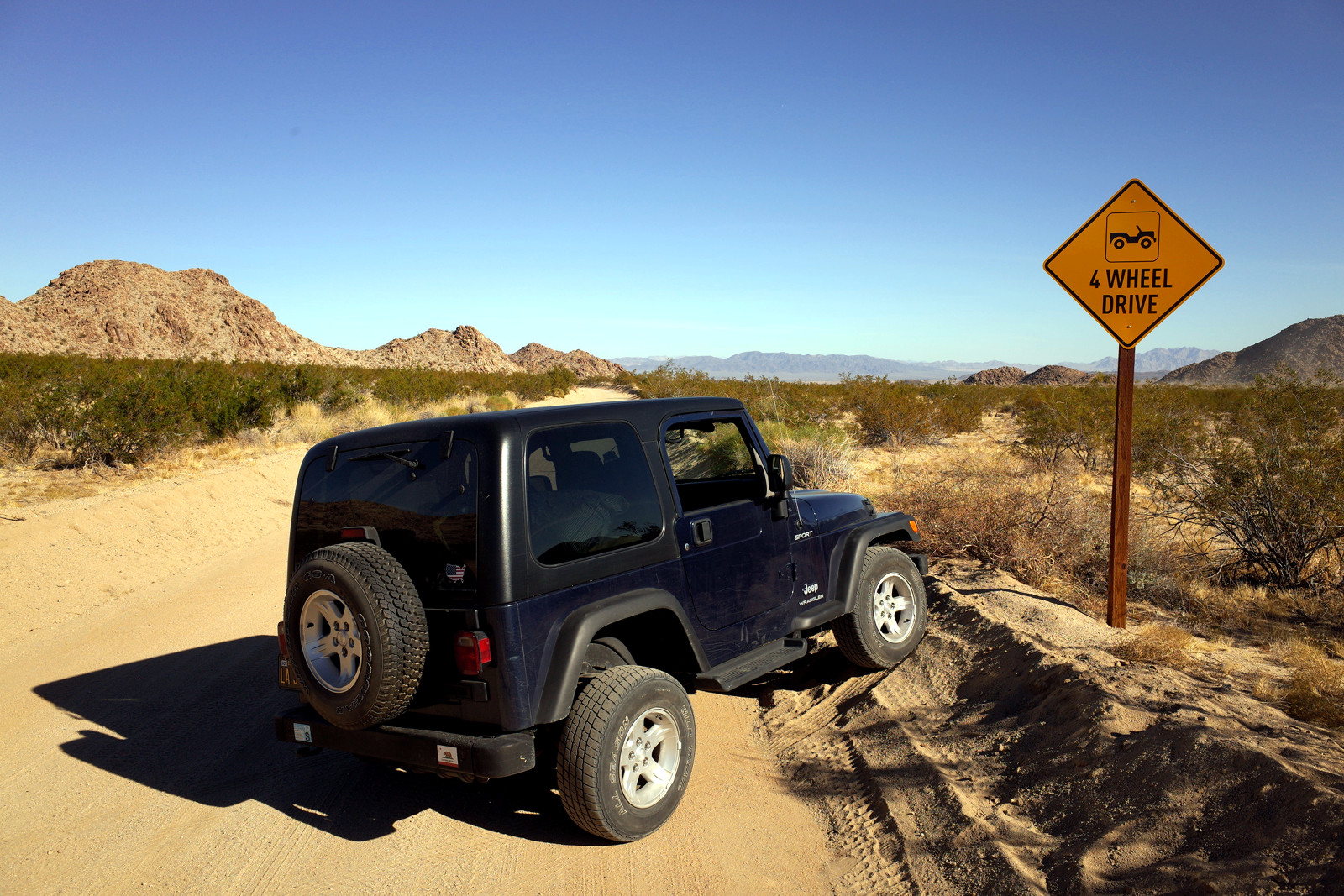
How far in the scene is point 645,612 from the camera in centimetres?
388

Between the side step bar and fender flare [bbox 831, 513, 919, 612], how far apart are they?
0.50 metres

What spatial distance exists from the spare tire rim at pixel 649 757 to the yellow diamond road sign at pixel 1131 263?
4534mm

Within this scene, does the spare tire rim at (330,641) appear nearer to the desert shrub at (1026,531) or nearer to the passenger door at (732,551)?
the passenger door at (732,551)

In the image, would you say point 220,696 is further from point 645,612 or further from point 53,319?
point 53,319

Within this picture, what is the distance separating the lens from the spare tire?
10.5 ft

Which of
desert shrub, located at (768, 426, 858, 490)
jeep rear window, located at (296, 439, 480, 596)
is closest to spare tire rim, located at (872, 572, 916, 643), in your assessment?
jeep rear window, located at (296, 439, 480, 596)

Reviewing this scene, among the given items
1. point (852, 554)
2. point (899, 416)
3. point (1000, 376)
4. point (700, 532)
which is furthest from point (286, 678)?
point (1000, 376)

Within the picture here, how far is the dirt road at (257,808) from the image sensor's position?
11.3ft

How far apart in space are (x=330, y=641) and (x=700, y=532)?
186 centimetres

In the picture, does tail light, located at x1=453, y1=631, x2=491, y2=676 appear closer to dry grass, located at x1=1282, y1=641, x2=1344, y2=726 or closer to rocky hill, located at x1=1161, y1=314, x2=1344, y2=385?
dry grass, located at x1=1282, y1=641, x2=1344, y2=726

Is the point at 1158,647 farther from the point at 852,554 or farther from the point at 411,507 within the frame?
the point at 411,507

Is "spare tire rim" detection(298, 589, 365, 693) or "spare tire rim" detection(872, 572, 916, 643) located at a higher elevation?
"spare tire rim" detection(298, 589, 365, 693)

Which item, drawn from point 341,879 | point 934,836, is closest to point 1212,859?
point 934,836

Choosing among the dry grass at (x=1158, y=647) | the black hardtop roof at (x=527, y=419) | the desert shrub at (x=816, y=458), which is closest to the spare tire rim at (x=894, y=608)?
the dry grass at (x=1158, y=647)
